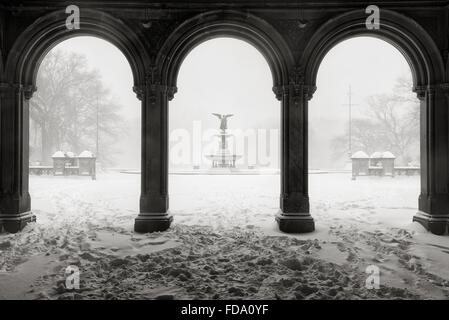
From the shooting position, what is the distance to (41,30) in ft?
19.1

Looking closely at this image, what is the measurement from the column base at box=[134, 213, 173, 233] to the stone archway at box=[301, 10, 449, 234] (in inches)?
144

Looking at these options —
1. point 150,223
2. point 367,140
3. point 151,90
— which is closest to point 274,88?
point 151,90

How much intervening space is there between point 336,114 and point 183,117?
825 inches

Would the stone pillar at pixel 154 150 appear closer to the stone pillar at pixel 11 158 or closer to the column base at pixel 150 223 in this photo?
the column base at pixel 150 223

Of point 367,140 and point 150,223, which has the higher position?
point 367,140

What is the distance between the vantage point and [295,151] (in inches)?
236

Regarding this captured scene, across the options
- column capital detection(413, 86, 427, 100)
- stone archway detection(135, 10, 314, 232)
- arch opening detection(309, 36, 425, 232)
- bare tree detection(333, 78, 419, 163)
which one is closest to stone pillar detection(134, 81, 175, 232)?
stone archway detection(135, 10, 314, 232)

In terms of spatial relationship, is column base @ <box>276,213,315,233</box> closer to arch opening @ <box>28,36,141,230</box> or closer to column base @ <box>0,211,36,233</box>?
arch opening @ <box>28,36,141,230</box>

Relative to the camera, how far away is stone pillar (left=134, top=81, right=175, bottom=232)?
5.94 metres

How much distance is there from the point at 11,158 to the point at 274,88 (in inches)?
194

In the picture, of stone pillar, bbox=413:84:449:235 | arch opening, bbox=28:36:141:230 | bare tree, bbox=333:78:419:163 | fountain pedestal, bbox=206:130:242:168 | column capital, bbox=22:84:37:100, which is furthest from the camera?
bare tree, bbox=333:78:419:163

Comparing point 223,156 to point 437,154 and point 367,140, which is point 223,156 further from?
point 437,154

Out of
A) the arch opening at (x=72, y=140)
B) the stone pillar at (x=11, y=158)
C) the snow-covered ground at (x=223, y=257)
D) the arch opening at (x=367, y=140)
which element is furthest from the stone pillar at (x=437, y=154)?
the stone pillar at (x=11, y=158)
